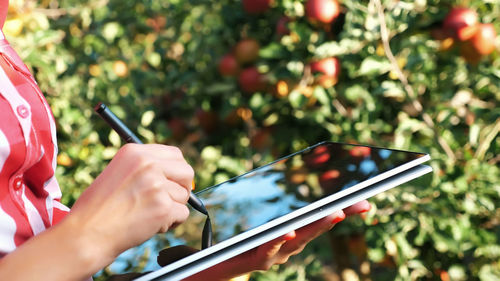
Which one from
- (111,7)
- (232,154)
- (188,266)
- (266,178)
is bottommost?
(232,154)

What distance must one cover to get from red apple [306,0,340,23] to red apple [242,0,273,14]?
0.18 m

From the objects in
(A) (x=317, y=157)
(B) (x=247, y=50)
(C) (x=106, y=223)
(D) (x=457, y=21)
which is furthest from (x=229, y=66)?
(C) (x=106, y=223)

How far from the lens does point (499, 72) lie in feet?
4.58

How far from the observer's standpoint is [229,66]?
1775 millimetres

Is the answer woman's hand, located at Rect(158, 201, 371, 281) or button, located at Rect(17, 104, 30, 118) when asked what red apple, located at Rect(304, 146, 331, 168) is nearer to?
woman's hand, located at Rect(158, 201, 371, 281)

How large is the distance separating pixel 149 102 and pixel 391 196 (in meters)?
0.96

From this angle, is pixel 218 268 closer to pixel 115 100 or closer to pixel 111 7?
pixel 115 100

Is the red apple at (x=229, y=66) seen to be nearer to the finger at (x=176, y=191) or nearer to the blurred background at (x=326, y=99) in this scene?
the blurred background at (x=326, y=99)

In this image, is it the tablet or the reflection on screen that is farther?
the reflection on screen

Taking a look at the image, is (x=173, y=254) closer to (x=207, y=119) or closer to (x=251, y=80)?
(x=251, y=80)

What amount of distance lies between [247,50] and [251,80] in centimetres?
11

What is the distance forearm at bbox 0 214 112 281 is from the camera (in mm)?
442

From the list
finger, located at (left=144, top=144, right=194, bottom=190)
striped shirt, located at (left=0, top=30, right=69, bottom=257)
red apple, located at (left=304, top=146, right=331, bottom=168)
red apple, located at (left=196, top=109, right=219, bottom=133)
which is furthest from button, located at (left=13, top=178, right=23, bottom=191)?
red apple, located at (left=196, top=109, right=219, bottom=133)

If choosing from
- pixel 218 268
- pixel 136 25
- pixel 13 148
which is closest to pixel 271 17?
pixel 136 25
